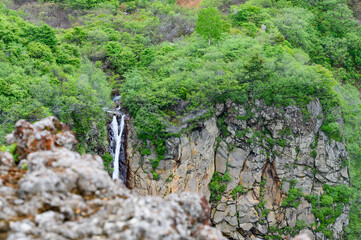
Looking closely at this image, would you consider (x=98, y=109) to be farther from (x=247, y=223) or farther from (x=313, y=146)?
(x=313, y=146)

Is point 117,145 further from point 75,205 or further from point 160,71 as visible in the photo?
point 75,205

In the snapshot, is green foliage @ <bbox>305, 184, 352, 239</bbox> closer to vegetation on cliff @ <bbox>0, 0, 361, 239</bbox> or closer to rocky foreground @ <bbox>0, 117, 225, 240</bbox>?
vegetation on cliff @ <bbox>0, 0, 361, 239</bbox>

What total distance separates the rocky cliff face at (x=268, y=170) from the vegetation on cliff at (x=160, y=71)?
1604 millimetres

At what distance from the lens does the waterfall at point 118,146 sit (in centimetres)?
3200

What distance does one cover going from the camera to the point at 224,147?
33.9 meters

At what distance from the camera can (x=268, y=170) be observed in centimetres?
3444

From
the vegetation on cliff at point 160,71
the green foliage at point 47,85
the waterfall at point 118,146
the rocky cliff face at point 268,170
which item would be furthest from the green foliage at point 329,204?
the green foliage at point 47,85

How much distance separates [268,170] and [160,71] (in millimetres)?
14649

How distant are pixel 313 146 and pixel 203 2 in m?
31.3

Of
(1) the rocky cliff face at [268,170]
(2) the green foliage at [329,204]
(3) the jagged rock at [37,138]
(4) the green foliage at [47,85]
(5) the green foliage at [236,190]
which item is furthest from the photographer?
(2) the green foliage at [329,204]

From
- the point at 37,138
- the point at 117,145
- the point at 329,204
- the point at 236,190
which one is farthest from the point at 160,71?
the point at 37,138

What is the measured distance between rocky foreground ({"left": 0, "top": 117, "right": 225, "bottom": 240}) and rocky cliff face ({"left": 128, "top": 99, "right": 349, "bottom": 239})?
879 inches

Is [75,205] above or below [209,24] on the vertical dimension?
below

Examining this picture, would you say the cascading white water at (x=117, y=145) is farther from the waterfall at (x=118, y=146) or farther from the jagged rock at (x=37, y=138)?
the jagged rock at (x=37, y=138)
